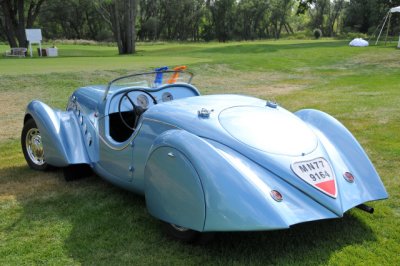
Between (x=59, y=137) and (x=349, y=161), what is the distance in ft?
10.1

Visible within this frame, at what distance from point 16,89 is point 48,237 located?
1003 centimetres

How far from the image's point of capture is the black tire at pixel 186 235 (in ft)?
10.7

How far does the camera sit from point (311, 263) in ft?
10.1

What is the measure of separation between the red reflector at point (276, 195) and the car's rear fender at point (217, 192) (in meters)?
0.03

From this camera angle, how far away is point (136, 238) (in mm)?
3572

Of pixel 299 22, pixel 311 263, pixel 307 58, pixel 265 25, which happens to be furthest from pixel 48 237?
pixel 299 22

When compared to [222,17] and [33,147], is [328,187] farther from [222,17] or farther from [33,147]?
[222,17]

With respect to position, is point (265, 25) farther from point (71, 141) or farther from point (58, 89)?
point (71, 141)

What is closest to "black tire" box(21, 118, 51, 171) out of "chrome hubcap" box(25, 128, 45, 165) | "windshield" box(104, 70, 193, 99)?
"chrome hubcap" box(25, 128, 45, 165)

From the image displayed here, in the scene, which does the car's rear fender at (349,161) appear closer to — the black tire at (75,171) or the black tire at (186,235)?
the black tire at (186,235)

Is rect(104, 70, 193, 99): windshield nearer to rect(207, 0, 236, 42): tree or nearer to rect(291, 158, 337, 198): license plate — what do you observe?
rect(291, 158, 337, 198): license plate

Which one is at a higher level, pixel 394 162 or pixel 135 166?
pixel 135 166

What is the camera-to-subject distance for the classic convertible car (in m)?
2.95

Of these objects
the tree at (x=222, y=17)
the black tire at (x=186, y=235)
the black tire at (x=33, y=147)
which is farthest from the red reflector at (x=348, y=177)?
the tree at (x=222, y=17)
